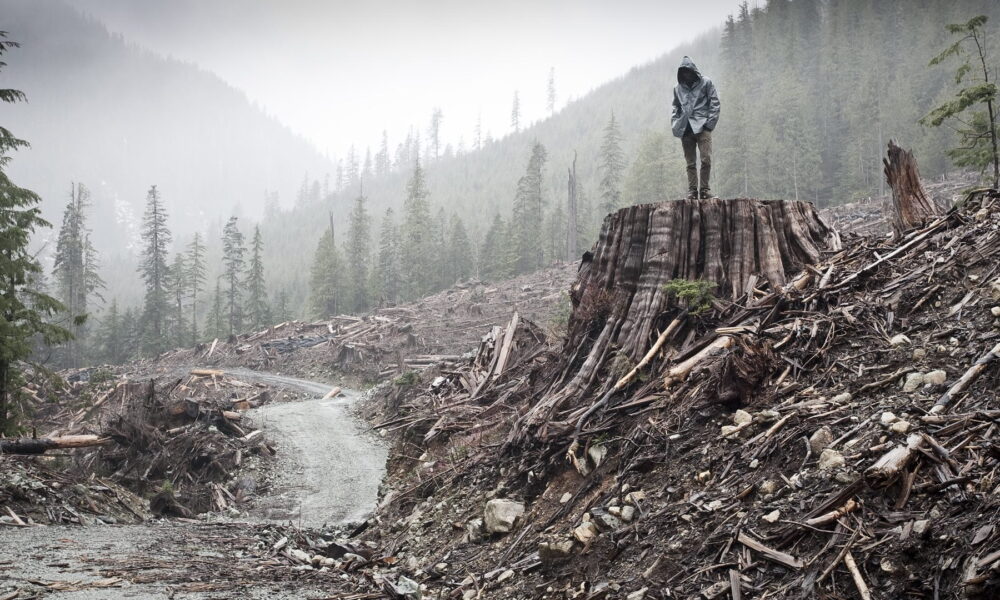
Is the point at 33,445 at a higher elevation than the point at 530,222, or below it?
below

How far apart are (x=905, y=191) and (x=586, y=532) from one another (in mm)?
6281

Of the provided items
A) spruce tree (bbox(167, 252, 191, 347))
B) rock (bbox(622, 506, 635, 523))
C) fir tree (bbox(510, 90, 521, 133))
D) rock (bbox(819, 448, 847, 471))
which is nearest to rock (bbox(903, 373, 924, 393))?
rock (bbox(819, 448, 847, 471))

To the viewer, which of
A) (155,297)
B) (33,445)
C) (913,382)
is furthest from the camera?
(155,297)

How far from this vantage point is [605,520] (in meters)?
4.23

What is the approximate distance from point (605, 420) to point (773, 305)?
2262mm

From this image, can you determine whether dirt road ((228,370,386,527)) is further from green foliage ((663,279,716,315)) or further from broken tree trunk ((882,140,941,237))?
broken tree trunk ((882,140,941,237))

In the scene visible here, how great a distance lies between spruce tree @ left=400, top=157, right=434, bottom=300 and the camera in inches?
2152

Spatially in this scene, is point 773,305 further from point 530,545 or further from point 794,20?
point 794,20

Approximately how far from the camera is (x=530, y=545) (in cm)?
480

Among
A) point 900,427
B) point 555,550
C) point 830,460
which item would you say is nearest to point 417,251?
point 555,550

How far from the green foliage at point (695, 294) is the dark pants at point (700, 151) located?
7.27 ft

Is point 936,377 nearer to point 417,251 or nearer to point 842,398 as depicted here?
point 842,398

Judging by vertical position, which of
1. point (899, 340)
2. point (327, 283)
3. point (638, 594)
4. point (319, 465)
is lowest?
point (319, 465)

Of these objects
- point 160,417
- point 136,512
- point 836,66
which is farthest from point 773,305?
point 836,66
